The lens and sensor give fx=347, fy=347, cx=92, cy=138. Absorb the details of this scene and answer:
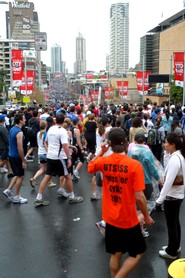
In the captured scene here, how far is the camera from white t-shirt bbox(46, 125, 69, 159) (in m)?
6.88

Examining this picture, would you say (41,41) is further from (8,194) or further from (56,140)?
(56,140)

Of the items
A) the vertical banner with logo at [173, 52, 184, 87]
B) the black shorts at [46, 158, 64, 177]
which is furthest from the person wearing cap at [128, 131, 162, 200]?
the vertical banner with logo at [173, 52, 184, 87]

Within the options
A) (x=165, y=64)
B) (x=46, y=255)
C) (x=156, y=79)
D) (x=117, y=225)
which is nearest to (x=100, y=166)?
(x=117, y=225)

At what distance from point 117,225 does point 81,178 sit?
19.9 ft

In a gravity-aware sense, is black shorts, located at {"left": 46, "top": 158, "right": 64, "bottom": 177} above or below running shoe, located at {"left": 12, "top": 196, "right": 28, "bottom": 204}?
above

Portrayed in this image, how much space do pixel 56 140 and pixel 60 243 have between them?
2.24 m

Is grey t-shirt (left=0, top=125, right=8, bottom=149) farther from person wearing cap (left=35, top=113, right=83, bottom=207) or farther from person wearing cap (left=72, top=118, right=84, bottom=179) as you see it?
person wearing cap (left=35, top=113, right=83, bottom=207)

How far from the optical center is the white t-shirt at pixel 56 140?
688cm

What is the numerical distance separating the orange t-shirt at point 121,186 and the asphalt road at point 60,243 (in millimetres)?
1258

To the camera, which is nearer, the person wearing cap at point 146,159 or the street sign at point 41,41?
the person wearing cap at point 146,159

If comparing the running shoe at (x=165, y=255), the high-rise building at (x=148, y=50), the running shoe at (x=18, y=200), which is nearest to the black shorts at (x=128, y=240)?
the running shoe at (x=165, y=255)

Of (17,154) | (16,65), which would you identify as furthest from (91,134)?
(16,65)

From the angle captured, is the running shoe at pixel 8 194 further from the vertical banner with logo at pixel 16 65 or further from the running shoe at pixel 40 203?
the vertical banner with logo at pixel 16 65

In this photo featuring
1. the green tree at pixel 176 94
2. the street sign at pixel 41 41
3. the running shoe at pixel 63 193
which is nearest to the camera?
the running shoe at pixel 63 193
